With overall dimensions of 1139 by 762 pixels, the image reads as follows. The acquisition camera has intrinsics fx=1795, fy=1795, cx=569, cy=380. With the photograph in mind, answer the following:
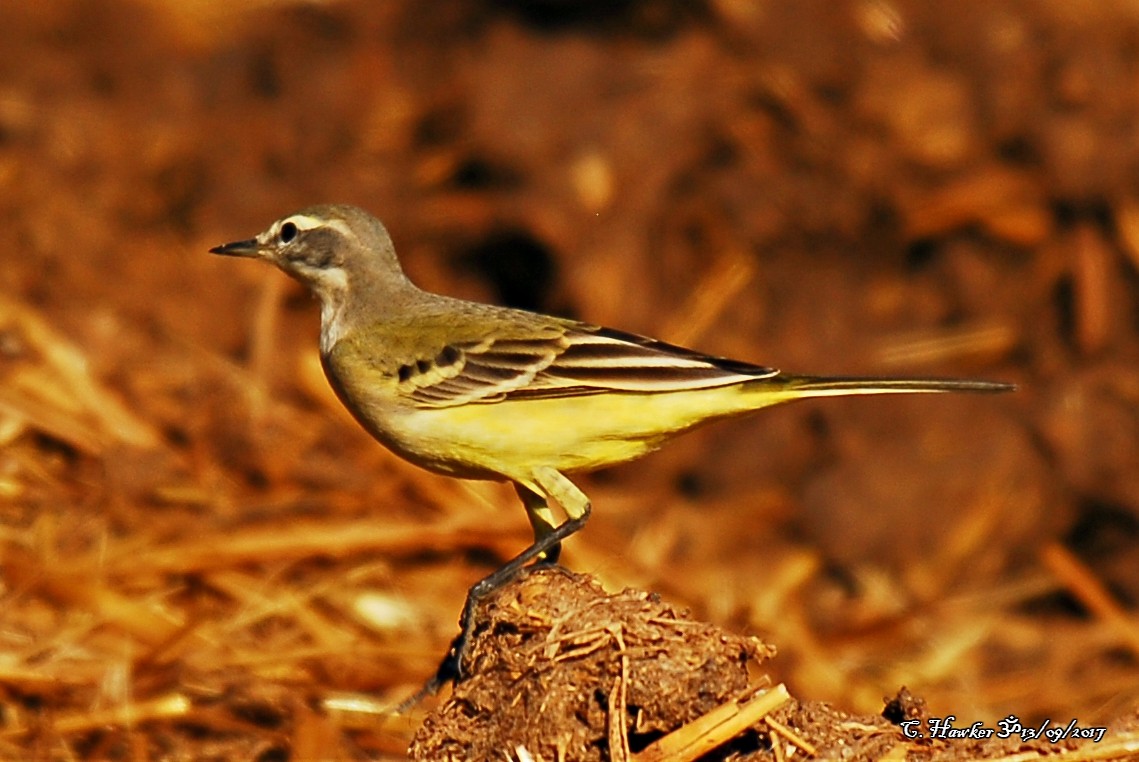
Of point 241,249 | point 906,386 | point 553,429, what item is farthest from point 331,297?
point 906,386

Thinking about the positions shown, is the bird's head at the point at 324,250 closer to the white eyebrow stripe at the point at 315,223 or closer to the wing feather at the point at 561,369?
the white eyebrow stripe at the point at 315,223

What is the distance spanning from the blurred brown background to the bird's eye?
2100 mm

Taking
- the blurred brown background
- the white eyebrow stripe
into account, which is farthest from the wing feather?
the blurred brown background

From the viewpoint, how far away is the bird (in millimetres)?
6590

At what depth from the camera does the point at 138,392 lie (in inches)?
414

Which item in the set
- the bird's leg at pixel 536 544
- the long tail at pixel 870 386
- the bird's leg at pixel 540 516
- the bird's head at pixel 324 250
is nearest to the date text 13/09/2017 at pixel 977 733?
the long tail at pixel 870 386

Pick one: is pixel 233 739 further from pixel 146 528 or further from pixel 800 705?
A: pixel 800 705

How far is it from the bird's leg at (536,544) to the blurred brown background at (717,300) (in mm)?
2381

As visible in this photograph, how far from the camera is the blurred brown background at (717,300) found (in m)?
9.98

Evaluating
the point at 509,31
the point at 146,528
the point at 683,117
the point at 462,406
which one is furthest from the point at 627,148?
the point at 462,406

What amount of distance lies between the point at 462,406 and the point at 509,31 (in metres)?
6.38

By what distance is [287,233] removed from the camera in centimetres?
764

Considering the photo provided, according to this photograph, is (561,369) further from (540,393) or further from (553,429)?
(553,429)

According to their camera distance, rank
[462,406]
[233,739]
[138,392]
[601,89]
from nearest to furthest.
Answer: [462,406] < [233,739] < [138,392] < [601,89]
